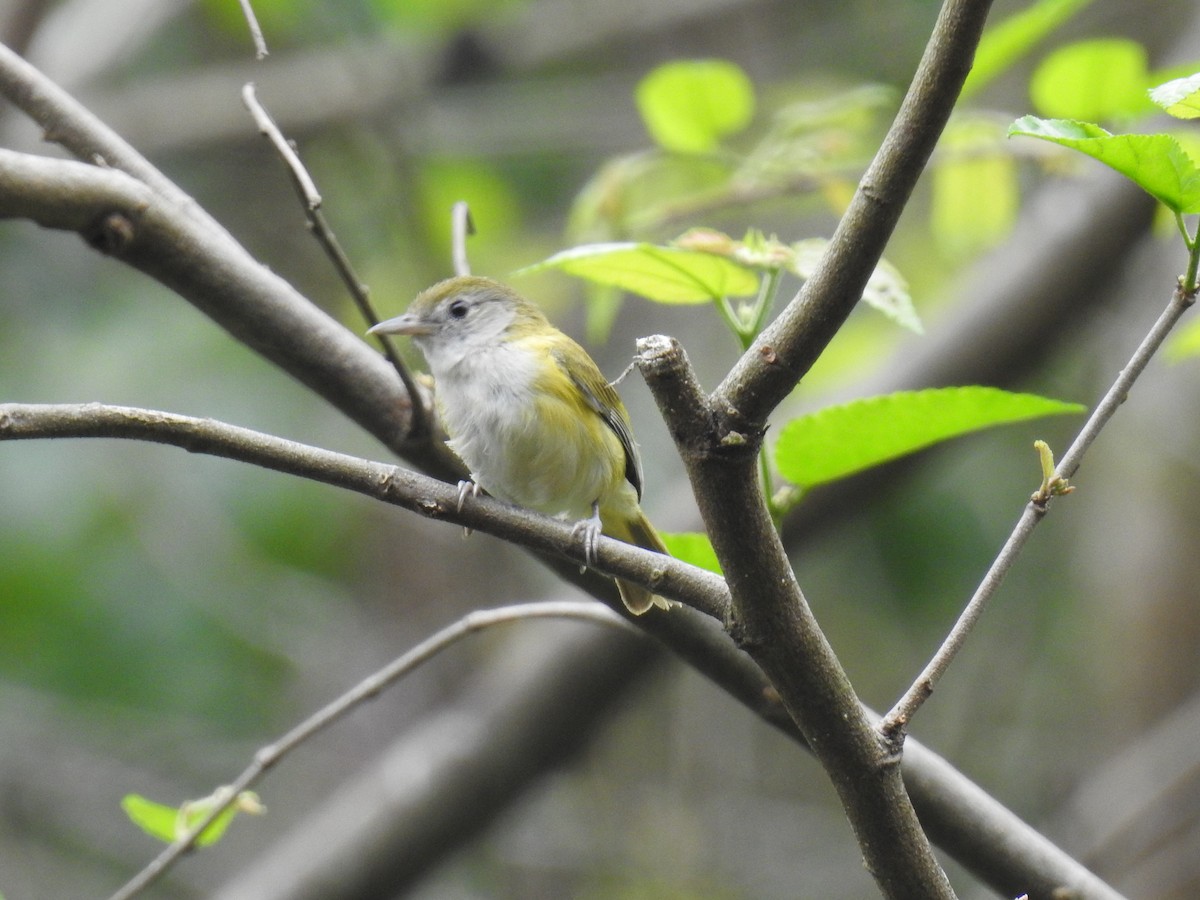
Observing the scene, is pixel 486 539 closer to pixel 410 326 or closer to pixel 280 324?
pixel 410 326

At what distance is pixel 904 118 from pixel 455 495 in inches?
29.1

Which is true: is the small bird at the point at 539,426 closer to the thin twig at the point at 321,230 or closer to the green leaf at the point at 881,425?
the thin twig at the point at 321,230

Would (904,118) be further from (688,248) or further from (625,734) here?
(625,734)

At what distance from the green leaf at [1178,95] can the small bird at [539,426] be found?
1.55 m

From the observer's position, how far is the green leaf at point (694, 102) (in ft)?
8.93

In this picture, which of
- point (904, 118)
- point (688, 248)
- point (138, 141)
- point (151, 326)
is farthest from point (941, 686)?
point (904, 118)

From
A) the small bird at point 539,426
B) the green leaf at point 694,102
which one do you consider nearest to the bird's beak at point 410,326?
the small bird at point 539,426

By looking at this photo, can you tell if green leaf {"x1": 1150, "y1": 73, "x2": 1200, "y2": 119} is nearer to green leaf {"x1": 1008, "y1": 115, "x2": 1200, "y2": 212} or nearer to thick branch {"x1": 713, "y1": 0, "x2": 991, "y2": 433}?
green leaf {"x1": 1008, "y1": 115, "x2": 1200, "y2": 212}

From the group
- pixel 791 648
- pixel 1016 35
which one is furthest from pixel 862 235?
pixel 1016 35

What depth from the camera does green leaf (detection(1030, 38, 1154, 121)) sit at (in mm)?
2479

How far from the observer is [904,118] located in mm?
1282

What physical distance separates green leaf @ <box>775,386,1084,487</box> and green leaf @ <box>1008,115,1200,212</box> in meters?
0.34

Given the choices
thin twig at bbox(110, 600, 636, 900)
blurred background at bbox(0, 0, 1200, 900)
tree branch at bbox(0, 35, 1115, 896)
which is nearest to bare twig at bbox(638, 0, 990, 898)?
tree branch at bbox(0, 35, 1115, 896)

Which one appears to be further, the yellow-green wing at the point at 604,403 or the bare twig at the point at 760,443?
the yellow-green wing at the point at 604,403
